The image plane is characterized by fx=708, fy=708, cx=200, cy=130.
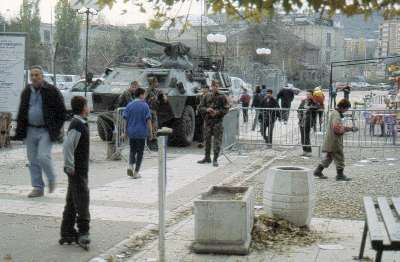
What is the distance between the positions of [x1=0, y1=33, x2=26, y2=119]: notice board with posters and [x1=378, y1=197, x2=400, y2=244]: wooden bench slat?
8567mm

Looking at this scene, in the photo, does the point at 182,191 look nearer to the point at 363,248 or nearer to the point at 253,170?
the point at 253,170

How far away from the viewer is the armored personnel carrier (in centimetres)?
1775

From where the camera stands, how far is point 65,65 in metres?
61.6

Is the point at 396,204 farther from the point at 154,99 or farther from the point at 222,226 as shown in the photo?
the point at 154,99

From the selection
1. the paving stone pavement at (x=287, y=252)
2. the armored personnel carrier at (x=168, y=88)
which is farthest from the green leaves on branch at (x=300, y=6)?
the armored personnel carrier at (x=168, y=88)

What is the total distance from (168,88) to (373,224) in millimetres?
12582

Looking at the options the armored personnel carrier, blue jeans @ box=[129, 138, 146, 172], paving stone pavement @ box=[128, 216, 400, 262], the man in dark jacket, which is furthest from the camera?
the armored personnel carrier

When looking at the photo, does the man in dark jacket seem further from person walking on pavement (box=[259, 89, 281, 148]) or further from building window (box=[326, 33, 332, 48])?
building window (box=[326, 33, 332, 48])

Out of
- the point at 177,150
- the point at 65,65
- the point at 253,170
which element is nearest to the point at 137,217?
the point at 253,170

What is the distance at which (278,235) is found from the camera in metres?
7.72

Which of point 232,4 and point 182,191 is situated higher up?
point 232,4

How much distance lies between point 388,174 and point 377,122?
286 inches

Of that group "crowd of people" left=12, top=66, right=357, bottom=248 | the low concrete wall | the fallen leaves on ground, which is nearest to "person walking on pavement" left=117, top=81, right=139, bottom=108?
"crowd of people" left=12, top=66, right=357, bottom=248

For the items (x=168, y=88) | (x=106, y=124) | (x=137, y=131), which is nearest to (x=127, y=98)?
(x=106, y=124)
